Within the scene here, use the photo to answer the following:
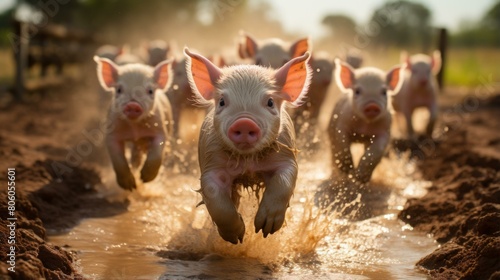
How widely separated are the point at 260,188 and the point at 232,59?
17.7 ft

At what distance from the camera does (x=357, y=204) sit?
7.25 meters

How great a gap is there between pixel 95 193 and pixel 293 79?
345 centimetres

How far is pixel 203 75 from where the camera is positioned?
17.7 ft

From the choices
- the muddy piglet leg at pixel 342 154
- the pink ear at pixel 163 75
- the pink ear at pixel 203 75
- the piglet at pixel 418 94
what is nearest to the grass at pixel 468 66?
the piglet at pixel 418 94

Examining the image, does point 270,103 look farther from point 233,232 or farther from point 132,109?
point 132,109

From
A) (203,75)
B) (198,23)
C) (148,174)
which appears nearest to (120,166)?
(148,174)

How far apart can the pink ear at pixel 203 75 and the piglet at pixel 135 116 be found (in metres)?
1.72

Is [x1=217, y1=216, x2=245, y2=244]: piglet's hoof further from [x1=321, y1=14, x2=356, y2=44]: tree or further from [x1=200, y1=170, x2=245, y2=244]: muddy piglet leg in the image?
[x1=321, y1=14, x2=356, y2=44]: tree

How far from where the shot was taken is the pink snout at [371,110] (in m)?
7.66

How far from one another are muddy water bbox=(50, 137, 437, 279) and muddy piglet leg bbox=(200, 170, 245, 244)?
0.26m

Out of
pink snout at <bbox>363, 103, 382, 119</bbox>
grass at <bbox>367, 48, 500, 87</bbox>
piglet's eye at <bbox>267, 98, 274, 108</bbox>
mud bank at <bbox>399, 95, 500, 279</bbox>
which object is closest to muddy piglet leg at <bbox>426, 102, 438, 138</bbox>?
mud bank at <bbox>399, 95, 500, 279</bbox>

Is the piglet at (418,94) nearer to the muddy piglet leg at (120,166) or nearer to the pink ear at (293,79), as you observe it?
the muddy piglet leg at (120,166)

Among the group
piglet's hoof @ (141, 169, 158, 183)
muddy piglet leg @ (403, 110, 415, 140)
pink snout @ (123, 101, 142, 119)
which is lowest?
piglet's hoof @ (141, 169, 158, 183)

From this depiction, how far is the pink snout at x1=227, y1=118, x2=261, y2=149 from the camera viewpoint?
4.62 metres
